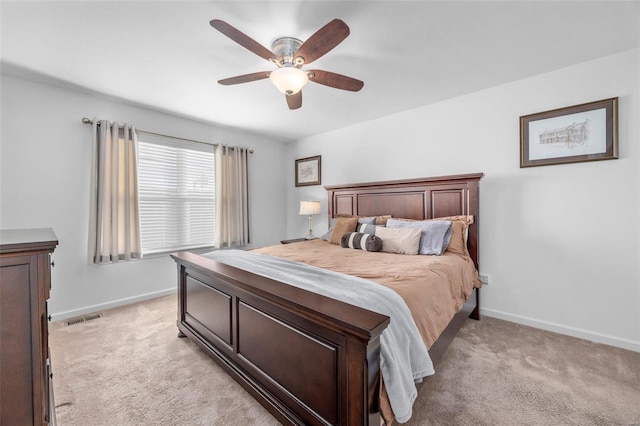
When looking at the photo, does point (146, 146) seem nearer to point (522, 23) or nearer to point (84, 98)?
point (84, 98)

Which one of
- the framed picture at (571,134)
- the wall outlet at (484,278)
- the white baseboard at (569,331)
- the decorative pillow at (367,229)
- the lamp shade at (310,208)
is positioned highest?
the framed picture at (571,134)

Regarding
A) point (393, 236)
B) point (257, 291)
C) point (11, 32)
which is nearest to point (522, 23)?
point (393, 236)

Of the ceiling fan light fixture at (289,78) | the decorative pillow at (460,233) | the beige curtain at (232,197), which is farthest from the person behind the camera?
the beige curtain at (232,197)

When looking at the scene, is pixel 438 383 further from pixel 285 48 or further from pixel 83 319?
pixel 83 319

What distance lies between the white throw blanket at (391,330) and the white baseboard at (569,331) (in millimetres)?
2112

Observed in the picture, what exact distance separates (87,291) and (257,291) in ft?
9.01

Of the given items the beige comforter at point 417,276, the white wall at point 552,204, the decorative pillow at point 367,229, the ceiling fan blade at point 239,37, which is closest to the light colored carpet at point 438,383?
the white wall at point 552,204

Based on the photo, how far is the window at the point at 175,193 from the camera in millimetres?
3430

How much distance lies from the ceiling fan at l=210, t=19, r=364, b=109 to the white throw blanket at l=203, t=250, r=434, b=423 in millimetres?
1362

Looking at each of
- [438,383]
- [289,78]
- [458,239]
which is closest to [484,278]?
[458,239]

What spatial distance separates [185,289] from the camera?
241 cm

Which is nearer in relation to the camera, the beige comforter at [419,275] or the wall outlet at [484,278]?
the beige comforter at [419,275]

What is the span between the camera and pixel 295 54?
1813 millimetres

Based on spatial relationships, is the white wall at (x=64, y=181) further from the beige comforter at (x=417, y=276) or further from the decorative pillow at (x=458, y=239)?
the decorative pillow at (x=458, y=239)
